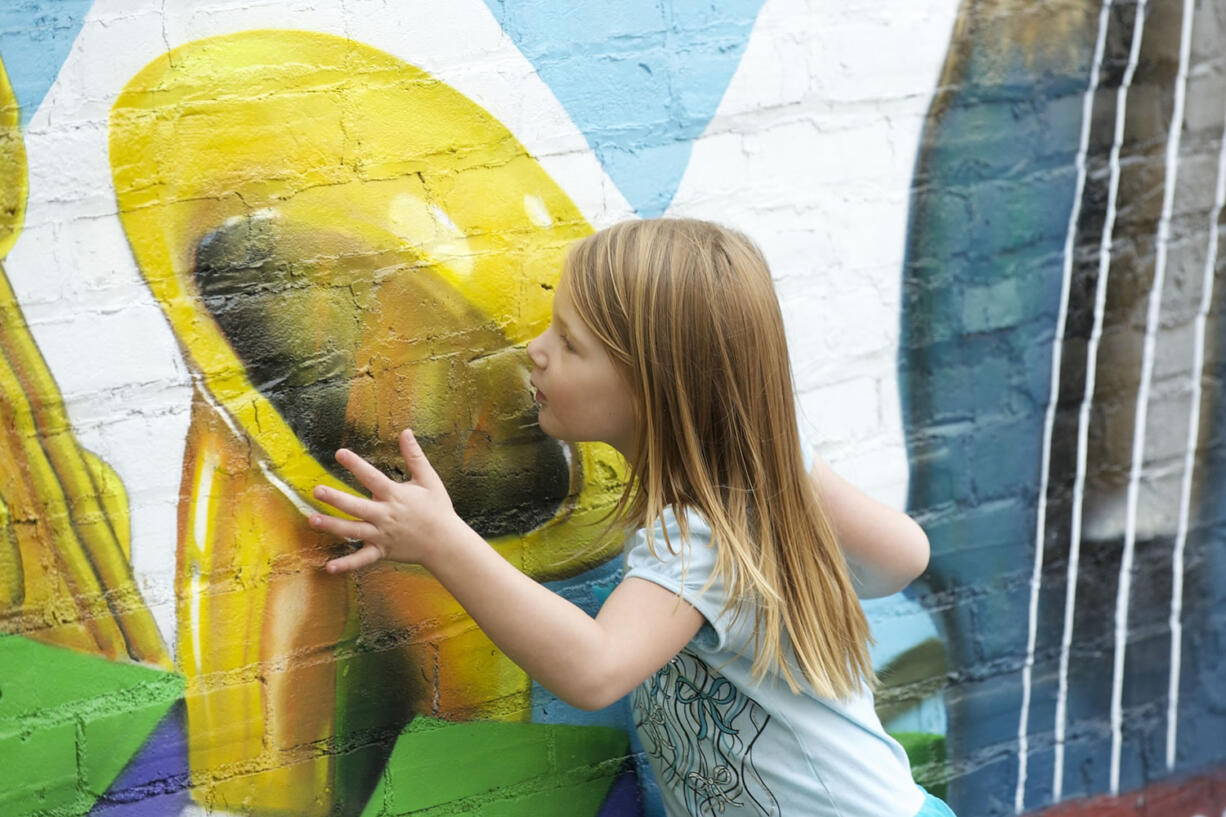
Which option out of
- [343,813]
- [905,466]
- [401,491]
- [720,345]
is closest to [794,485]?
[720,345]

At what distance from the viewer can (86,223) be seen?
1815 millimetres

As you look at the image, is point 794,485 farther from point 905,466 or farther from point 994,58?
point 994,58

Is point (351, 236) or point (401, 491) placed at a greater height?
point (351, 236)

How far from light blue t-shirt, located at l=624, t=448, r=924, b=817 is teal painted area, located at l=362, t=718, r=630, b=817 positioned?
1.37 feet

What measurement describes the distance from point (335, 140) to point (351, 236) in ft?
0.51

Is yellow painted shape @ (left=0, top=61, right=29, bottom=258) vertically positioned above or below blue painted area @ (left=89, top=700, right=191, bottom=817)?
above

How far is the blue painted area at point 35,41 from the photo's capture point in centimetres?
175

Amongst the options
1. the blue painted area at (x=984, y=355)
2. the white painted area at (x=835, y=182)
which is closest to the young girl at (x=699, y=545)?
the white painted area at (x=835, y=182)

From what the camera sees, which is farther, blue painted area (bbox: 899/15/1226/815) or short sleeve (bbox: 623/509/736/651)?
blue painted area (bbox: 899/15/1226/815)

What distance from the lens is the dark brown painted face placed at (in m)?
1.93

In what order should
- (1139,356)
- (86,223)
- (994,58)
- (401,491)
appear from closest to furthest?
(401,491) → (86,223) → (994,58) → (1139,356)

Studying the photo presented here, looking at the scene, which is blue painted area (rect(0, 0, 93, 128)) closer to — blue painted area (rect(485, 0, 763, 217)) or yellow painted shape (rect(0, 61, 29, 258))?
yellow painted shape (rect(0, 61, 29, 258))

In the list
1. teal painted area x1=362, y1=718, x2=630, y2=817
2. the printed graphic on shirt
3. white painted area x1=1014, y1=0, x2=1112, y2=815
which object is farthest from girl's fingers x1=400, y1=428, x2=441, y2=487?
white painted area x1=1014, y1=0, x2=1112, y2=815

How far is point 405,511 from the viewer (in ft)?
5.52
